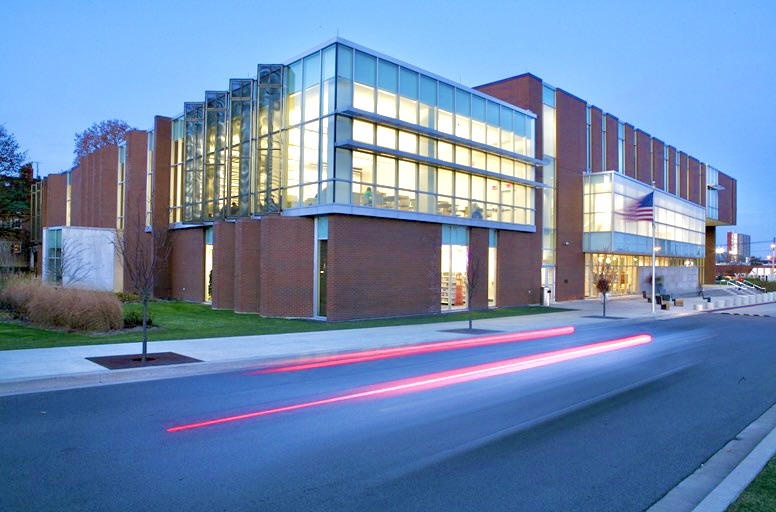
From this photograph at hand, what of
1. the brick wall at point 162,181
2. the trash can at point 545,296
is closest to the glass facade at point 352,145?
the brick wall at point 162,181

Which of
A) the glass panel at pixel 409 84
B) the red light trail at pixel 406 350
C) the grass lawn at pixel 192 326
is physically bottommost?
the red light trail at pixel 406 350

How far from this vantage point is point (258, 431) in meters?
7.41

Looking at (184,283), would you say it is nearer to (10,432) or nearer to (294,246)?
(294,246)

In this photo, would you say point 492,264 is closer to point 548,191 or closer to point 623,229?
point 548,191

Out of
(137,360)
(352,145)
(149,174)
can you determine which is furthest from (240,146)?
(137,360)

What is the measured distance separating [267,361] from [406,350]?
4242 mm

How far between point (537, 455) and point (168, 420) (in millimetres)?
4883

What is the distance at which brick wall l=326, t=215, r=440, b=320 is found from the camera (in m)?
22.2

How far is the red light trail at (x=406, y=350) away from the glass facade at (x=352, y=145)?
7.53 metres

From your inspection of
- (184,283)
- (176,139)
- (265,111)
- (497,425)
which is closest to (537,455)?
(497,425)

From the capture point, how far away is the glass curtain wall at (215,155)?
A: 28.6m

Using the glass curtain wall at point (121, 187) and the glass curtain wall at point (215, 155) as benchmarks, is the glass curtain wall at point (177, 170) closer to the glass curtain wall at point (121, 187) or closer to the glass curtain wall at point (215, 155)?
the glass curtain wall at point (215, 155)

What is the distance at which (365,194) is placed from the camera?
76.7ft

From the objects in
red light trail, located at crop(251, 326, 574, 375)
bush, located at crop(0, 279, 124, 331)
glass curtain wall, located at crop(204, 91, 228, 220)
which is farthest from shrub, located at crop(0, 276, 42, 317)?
red light trail, located at crop(251, 326, 574, 375)
